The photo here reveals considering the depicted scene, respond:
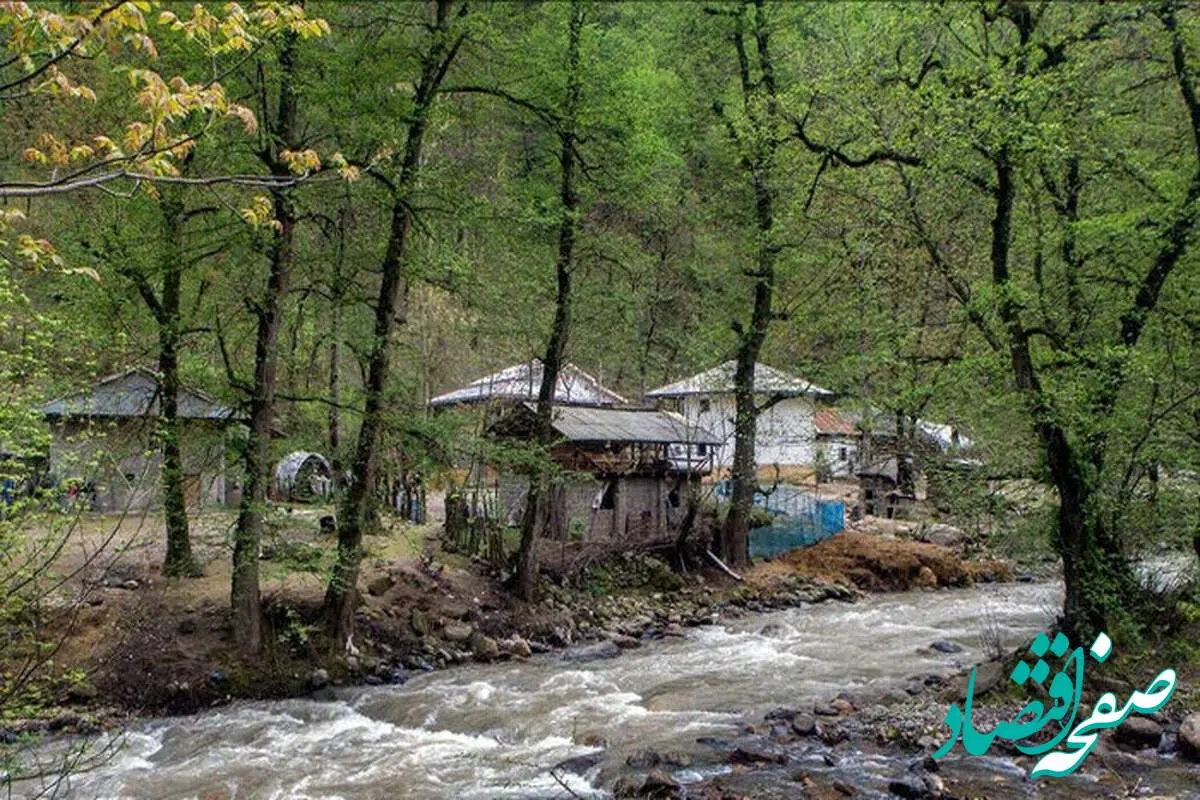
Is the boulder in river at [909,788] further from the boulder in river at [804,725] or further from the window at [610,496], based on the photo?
the window at [610,496]

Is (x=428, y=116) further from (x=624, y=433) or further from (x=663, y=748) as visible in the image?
(x=624, y=433)

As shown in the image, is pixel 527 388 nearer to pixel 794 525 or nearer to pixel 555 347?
pixel 555 347

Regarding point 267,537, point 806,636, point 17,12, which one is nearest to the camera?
point 17,12

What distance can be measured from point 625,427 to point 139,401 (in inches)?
469

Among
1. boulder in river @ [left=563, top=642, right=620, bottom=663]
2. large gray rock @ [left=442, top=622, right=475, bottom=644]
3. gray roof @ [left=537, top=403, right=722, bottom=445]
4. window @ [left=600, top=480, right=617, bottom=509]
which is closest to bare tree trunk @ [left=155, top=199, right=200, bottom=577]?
large gray rock @ [left=442, top=622, right=475, bottom=644]

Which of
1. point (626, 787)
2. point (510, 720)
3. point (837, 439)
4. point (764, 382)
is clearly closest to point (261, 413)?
→ point (510, 720)

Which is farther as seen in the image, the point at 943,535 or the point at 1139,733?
the point at 943,535

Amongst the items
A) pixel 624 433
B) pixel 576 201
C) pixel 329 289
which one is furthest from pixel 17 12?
pixel 624 433

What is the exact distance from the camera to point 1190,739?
27.0 feet

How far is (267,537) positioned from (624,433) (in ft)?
35.3

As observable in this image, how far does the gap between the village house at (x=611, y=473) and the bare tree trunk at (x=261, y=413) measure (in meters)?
7.81

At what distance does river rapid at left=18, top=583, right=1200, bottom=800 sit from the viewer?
29.2 ft

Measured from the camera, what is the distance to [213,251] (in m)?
12.2

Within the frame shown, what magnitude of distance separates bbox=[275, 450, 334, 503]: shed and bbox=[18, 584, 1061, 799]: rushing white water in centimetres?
370
